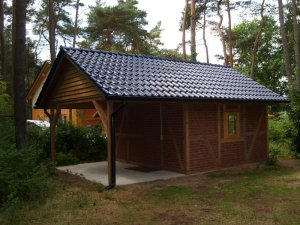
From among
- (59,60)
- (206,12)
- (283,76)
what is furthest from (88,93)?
(283,76)

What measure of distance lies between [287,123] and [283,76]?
19.5 metres

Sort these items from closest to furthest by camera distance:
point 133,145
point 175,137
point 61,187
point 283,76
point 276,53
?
point 61,187
point 175,137
point 133,145
point 283,76
point 276,53

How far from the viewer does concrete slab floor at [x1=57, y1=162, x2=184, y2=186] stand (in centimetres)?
1026

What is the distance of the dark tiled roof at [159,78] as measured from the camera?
377 inches

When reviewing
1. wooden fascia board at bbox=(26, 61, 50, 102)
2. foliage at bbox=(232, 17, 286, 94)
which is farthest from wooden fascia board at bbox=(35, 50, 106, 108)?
foliage at bbox=(232, 17, 286, 94)

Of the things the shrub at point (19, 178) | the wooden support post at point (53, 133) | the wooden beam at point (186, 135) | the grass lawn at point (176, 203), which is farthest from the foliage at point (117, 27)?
the shrub at point (19, 178)

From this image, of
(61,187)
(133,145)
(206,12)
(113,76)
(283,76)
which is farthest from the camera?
(283,76)

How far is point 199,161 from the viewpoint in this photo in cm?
1132

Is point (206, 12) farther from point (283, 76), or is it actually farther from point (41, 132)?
point (41, 132)

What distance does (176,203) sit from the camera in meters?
7.46

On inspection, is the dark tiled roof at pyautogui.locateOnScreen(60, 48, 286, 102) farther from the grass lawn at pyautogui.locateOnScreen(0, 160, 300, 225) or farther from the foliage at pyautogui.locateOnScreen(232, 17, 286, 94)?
the foliage at pyautogui.locateOnScreen(232, 17, 286, 94)

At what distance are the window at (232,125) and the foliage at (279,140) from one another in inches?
61.3

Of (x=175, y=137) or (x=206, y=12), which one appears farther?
(x=206, y=12)

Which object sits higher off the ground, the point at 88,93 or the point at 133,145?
the point at 88,93
